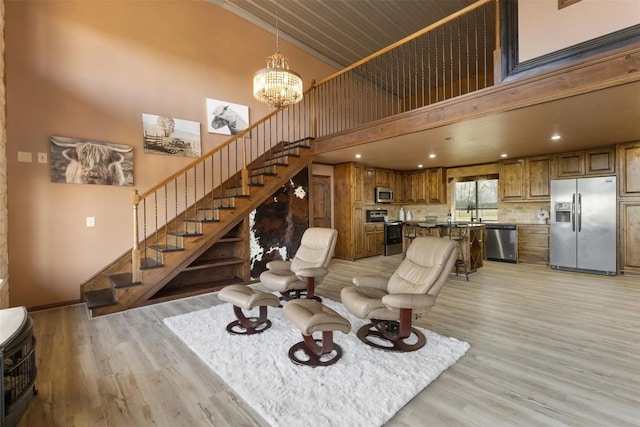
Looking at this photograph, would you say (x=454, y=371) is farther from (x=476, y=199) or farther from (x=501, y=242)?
(x=476, y=199)

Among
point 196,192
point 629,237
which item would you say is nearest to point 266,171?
point 196,192

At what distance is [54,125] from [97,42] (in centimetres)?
136

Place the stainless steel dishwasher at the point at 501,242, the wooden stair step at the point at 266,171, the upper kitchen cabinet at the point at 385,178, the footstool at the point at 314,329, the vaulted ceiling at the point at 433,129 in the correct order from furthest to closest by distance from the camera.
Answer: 1. the upper kitchen cabinet at the point at 385,178
2. the stainless steel dishwasher at the point at 501,242
3. the wooden stair step at the point at 266,171
4. the vaulted ceiling at the point at 433,129
5. the footstool at the point at 314,329

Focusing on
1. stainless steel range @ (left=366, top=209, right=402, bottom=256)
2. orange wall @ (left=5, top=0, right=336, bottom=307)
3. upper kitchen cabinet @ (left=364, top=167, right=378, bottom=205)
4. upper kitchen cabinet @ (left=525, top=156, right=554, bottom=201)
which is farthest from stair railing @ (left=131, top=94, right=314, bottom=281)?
upper kitchen cabinet @ (left=525, top=156, right=554, bottom=201)

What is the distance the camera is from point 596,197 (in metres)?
5.28

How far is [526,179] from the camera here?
6414mm

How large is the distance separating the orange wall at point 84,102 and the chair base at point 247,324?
2.51 meters

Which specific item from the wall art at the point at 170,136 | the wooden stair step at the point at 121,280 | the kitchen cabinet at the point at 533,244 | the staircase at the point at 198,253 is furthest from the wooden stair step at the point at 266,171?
the kitchen cabinet at the point at 533,244

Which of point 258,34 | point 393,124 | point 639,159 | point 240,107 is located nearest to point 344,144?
point 393,124

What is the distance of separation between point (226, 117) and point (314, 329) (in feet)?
15.0

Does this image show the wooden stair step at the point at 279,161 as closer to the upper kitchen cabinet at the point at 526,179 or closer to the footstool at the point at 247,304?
the footstool at the point at 247,304

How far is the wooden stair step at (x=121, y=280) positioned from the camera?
3.66 metres

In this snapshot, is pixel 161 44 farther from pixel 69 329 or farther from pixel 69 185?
pixel 69 329

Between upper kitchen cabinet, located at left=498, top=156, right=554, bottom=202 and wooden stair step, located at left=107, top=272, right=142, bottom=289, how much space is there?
7386 millimetres
